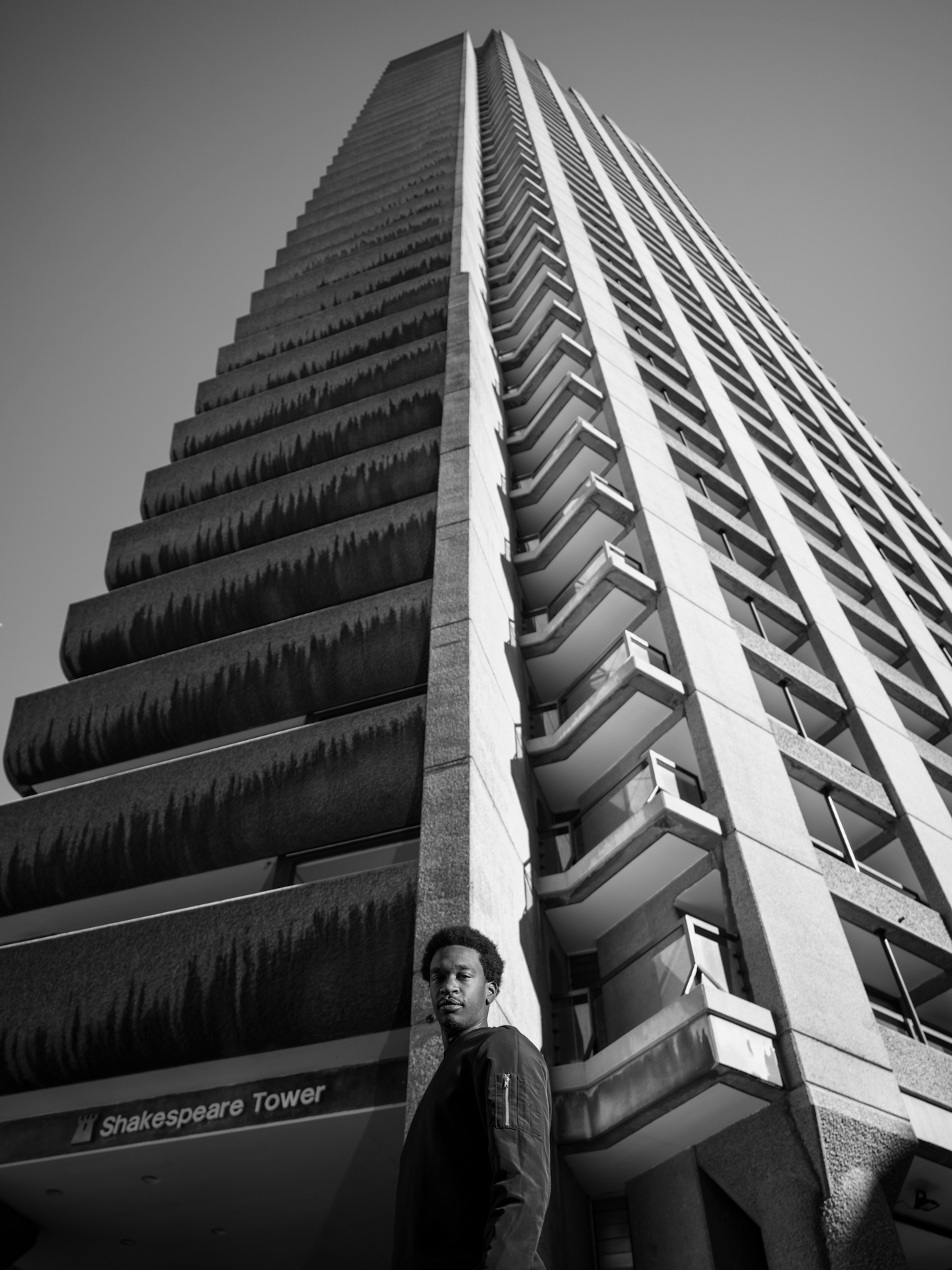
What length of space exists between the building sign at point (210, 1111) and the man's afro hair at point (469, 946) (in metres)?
5.73

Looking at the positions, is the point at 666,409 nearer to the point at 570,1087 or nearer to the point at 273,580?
the point at 273,580

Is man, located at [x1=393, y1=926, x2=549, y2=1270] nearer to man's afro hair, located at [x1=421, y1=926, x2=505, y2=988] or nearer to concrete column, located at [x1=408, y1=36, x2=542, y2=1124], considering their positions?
man's afro hair, located at [x1=421, y1=926, x2=505, y2=988]

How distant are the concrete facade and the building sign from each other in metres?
0.05

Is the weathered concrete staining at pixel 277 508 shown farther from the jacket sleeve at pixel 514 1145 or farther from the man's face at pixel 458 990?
the jacket sleeve at pixel 514 1145

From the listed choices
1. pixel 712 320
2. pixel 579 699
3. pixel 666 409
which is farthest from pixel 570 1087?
pixel 712 320

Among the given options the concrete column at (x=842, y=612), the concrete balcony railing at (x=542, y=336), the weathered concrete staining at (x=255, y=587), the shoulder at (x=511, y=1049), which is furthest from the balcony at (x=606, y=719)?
the concrete balcony railing at (x=542, y=336)

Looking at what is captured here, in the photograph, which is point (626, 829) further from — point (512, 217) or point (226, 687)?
point (512, 217)

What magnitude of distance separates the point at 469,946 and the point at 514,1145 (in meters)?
1.10

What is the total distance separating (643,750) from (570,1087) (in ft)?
15.8

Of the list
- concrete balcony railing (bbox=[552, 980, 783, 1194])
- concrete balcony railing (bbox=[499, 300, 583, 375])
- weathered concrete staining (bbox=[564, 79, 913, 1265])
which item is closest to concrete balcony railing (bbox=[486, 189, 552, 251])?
concrete balcony railing (bbox=[499, 300, 583, 375])

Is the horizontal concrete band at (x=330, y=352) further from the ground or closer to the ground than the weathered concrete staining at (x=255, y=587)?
further from the ground

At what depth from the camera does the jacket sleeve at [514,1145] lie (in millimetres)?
3094

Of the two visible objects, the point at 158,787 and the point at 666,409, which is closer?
the point at 158,787

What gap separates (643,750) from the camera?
13.3 meters
